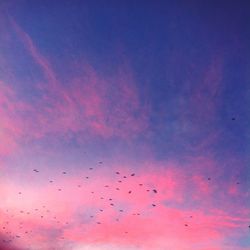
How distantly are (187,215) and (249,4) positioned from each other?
15.7 metres

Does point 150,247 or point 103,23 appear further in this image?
point 150,247

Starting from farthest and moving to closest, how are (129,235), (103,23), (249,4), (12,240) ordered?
(12,240), (129,235), (103,23), (249,4)

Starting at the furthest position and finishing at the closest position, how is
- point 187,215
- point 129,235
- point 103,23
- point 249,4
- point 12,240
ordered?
point 12,240, point 129,235, point 187,215, point 103,23, point 249,4

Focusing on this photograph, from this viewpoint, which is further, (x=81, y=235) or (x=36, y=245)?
(x=36, y=245)

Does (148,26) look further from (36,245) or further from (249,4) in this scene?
(36,245)

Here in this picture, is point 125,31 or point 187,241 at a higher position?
point 187,241

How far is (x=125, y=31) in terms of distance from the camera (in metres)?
11.1

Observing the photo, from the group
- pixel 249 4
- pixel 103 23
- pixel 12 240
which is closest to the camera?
pixel 249 4

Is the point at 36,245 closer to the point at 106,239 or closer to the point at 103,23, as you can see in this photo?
the point at 106,239

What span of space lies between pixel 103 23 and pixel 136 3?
1277 mm

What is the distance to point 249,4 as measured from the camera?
32.9 feet

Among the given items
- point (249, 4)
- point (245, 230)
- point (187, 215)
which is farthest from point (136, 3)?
point (245, 230)

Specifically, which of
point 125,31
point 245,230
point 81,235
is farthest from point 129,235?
point 125,31

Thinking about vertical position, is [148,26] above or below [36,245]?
below
